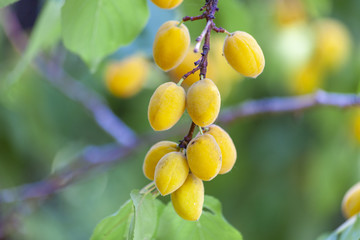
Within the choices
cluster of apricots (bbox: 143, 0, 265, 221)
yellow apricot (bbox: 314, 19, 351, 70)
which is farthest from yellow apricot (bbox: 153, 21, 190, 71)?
yellow apricot (bbox: 314, 19, 351, 70)

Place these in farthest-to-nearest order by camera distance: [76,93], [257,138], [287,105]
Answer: [257,138] → [76,93] → [287,105]

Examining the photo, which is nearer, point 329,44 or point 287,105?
point 287,105

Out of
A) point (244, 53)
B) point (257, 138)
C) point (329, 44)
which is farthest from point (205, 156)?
point (257, 138)

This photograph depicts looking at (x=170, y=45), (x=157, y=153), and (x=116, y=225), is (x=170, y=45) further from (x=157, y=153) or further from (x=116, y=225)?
(x=116, y=225)

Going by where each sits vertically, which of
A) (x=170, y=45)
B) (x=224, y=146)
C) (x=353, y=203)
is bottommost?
(x=353, y=203)

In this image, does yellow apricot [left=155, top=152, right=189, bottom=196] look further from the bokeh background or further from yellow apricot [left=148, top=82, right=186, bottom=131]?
the bokeh background

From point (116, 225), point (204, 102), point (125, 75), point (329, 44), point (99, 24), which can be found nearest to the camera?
point (204, 102)

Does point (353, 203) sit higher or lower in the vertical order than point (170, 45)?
lower

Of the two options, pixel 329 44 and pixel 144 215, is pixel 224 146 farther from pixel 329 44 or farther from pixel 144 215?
pixel 329 44
